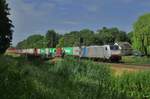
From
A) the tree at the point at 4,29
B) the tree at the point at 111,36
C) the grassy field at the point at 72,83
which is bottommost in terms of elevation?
the grassy field at the point at 72,83

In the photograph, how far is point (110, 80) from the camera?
22.8 meters

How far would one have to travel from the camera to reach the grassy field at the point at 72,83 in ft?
43.7

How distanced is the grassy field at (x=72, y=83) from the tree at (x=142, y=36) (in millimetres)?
70317

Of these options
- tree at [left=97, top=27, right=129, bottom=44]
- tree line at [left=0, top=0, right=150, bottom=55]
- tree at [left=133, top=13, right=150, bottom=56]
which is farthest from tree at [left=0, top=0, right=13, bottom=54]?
tree at [left=97, top=27, right=129, bottom=44]

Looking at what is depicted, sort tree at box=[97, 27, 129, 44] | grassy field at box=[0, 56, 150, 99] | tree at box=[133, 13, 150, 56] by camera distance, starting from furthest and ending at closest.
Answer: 1. tree at box=[97, 27, 129, 44]
2. tree at box=[133, 13, 150, 56]
3. grassy field at box=[0, 56, 150, 99]

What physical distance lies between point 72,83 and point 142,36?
82.9 meters

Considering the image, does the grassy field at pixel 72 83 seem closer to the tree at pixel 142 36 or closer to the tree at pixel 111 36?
the tree at pixel 142 36

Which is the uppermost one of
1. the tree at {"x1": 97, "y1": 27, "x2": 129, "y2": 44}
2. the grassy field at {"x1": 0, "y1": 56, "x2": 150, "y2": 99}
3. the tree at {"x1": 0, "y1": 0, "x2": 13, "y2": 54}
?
the tree at {"x1": 97, "y1": 27, "x2": 129, "y2": 44}

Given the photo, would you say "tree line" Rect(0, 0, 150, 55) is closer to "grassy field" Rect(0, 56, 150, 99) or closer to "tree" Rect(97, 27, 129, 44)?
"tree" Rect(97, 27, 129, 44)

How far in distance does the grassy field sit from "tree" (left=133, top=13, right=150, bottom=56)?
70.3 m

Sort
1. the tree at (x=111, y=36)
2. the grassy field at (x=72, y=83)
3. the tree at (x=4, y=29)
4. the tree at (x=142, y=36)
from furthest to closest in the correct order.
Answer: the tree at (x=111, y=36)
the tree at (x=142, y=36)
the tree at (x=4, y=29)
the grassy field at (x=72, y=83)

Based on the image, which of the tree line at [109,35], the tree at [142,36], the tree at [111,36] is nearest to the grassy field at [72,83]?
the tree line at [109,35]

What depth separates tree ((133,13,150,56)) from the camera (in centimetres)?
9825

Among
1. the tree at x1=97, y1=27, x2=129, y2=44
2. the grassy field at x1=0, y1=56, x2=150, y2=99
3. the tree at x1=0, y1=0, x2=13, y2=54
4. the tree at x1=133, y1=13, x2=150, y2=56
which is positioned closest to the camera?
the grassy field at x1=0, y1=56, x2=150, y2=99
